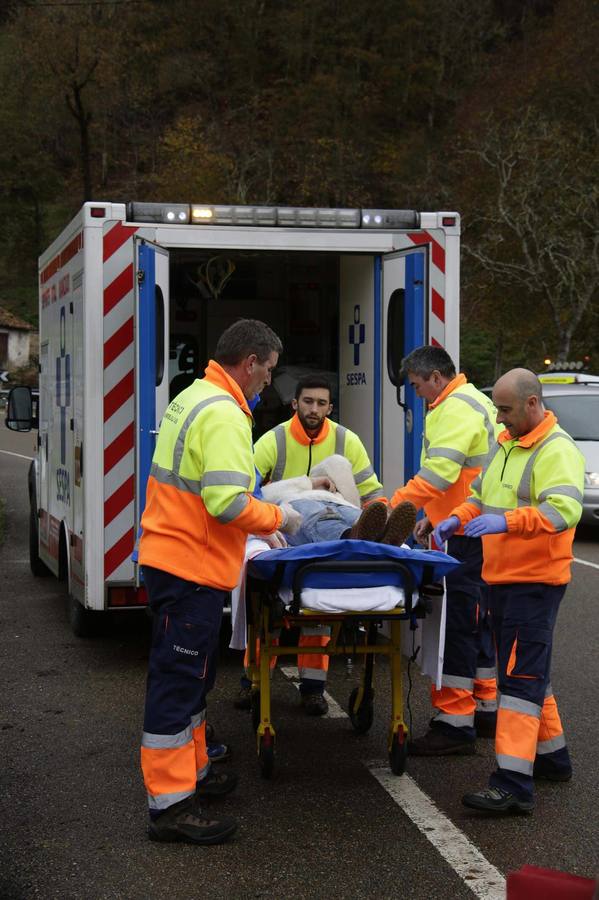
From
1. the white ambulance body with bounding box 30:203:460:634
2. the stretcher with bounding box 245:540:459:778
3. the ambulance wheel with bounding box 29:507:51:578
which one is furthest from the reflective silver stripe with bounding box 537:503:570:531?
the ambulance wheel with bounding box 29:507:51:578

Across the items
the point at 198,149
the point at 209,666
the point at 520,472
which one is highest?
the point at 198,149

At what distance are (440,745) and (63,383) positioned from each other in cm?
394

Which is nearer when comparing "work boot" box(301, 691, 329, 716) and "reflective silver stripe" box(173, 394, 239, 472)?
"reflective silver stripe" box(173, 394, 239, 472)

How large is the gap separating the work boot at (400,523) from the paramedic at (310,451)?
48.7 inches

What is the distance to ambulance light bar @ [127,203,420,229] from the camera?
7129mm

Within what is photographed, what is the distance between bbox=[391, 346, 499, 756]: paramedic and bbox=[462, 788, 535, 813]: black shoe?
862 mm

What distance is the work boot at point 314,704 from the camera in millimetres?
6426

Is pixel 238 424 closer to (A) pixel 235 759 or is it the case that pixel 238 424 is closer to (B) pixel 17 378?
(A) pixel 235 759

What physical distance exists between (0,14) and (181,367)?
6465 centimetres

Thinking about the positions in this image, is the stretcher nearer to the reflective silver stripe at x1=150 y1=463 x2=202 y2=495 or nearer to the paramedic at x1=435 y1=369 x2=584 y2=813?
the paramedic at x1=435 y1=369 x2=584 y2=813

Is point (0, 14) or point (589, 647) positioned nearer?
point (589, 647)

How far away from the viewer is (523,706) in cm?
493

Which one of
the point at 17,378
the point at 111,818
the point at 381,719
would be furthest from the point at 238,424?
the point at 17,378

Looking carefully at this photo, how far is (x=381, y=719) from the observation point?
249 inches
